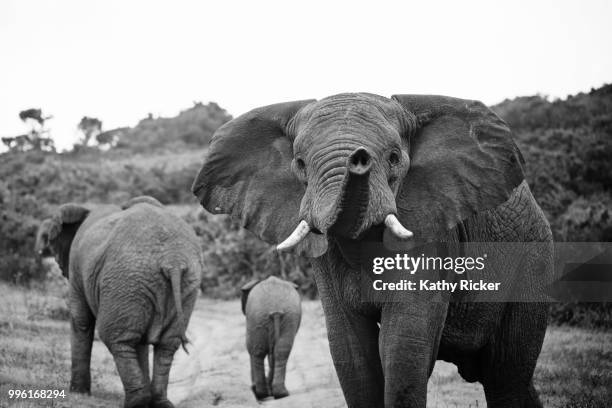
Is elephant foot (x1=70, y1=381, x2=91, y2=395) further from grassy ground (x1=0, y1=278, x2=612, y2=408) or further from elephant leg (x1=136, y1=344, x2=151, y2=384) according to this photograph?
elephant leg (x1=136, y1=344, x2=151, y2=384)

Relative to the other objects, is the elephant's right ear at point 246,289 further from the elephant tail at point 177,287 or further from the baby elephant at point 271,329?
the elephant tail at point 177,287

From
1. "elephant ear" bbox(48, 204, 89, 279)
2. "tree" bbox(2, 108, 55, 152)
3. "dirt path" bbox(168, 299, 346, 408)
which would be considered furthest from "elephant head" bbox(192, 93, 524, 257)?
"tree" bbox(2, 108, 55, 152)

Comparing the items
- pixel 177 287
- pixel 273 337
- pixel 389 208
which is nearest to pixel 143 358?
pixel 177 287

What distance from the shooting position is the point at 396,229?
12.9 feet

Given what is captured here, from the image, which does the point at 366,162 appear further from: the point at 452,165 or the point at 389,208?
the point at 452,165

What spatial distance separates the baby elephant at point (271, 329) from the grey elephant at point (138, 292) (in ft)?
4.52

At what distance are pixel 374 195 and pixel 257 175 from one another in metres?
1.25

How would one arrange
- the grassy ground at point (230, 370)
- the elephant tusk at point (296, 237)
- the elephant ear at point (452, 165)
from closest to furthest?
1. the elephant tusk at point (296, 237)
2. the elephant ear at point (452, 165)
3. the grassy ground at point (230, 370)

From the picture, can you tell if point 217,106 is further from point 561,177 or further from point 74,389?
point 74,389

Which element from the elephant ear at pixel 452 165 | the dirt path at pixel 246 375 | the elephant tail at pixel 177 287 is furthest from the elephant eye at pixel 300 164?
the elephant tail at pixel 177 287

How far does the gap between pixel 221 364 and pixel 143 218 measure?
13.2ft

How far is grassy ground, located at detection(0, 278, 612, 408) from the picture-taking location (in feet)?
26.6

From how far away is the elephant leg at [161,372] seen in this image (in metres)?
8.23

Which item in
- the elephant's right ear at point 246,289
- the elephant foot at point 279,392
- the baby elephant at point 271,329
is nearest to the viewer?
the elephant foot at point 279,392
